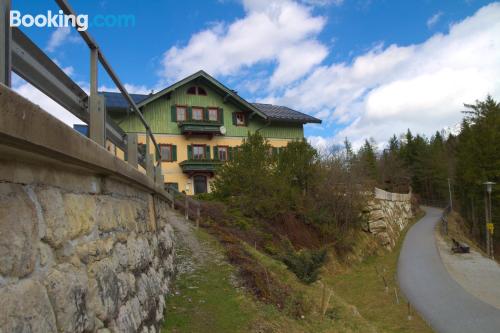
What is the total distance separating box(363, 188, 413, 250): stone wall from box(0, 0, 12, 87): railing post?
31491 mm

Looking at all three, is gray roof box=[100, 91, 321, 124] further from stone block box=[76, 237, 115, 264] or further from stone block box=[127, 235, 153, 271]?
stone block box=[76, 237, 115, 264]

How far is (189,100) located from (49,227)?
33.7m

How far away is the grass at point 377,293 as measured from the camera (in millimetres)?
15516

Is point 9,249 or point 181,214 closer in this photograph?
→ point 9,249

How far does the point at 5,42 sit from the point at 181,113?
1321 inches

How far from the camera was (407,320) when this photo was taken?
1584 cm

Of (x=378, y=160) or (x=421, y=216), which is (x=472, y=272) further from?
(x=378, y=160)

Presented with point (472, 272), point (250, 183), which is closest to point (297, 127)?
point (250, 183)

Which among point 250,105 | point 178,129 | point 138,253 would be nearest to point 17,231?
point 138,253

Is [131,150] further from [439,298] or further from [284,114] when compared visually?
[284,114]

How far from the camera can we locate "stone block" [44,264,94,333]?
247 cm

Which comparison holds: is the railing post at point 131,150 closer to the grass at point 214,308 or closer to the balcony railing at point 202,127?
the grass at point 214,308

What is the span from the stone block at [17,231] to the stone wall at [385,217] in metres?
31.2

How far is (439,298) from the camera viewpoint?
18.6m
